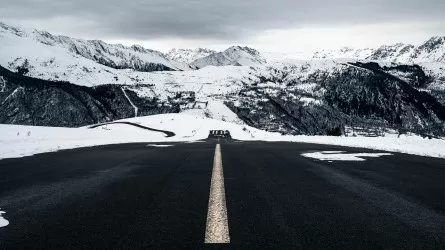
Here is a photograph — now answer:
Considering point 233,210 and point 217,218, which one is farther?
point 233,210

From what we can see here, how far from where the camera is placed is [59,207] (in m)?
5.64

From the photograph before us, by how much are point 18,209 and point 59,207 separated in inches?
18.8

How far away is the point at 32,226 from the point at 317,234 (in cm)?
293

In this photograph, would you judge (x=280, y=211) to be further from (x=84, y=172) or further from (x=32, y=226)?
(x=84, y=172)

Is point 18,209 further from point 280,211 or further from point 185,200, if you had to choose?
point 280,211

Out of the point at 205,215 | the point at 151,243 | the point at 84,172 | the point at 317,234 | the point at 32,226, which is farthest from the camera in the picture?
the point at 84,172

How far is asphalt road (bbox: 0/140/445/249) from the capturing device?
4066 millimetres

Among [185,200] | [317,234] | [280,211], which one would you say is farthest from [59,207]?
[317,234]

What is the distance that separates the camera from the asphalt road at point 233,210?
13.3ft

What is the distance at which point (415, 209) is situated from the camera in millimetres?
5469

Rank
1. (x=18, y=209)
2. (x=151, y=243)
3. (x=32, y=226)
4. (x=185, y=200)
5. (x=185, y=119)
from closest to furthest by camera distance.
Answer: (x=151, y=243)
(x=32, y=226)
(x=18, y=209)
(x=185, y=200)
(x=185, y=119)

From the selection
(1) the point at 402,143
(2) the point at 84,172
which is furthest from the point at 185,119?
(2) the point at 84,172

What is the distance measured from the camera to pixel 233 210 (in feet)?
17.6

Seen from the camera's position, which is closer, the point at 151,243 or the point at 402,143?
the point at 151,243
